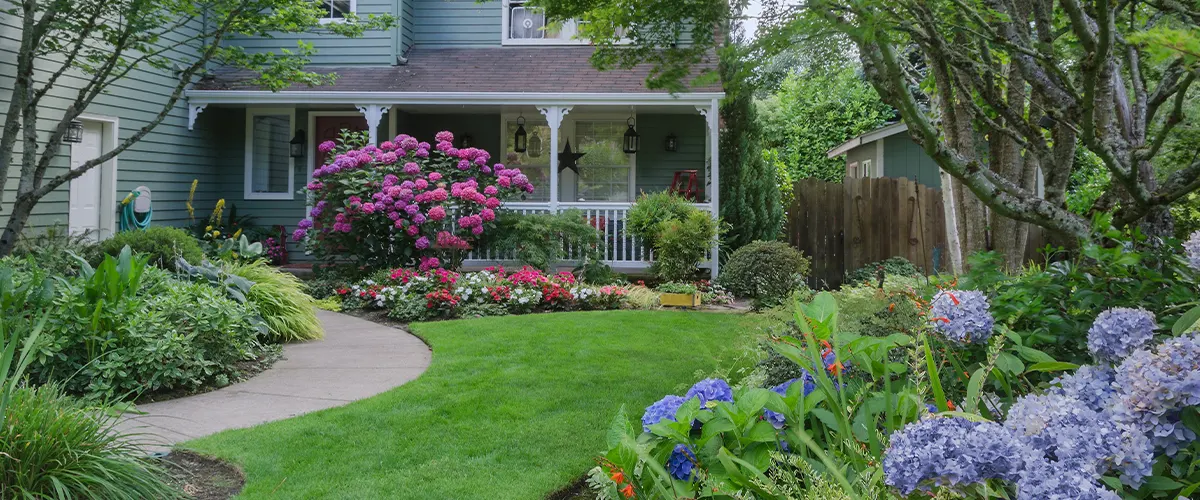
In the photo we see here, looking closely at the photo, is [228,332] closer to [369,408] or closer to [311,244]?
[369,408]

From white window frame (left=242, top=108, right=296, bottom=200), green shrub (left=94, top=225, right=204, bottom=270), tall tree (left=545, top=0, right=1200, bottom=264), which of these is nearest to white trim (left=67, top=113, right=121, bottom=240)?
white window frame (left=242, top=108, right=296, bottom=200)

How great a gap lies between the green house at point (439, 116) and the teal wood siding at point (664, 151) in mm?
17

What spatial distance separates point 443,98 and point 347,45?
98.4 inches

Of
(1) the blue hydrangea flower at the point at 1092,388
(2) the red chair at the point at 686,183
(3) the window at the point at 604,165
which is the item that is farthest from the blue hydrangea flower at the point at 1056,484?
(3) the window at the point at 604,165

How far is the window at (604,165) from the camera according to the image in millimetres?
13656

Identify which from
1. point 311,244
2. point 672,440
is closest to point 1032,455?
point 672,440

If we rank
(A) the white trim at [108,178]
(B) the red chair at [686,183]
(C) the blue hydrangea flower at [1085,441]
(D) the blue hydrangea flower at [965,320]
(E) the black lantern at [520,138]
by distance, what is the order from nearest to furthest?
(C) the blue hydrangea flower at [1085,441] → (D) the blue hydrangea flower at [965,320] → (A) the white trim at [108,178] → (B) the red chair at [686,183] → (E) the black lantern at [520,138]

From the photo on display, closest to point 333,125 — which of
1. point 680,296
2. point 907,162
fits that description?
point 680,296

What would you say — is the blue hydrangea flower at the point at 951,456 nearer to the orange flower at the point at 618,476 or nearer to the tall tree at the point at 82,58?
the orange flower at the point at 618,476

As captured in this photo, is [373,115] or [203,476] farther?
[373,115]

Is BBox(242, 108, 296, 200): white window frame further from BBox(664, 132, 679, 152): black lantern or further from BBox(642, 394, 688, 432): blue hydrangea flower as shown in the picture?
BBox(642, 394, 688, 432): blue hydrangea flower

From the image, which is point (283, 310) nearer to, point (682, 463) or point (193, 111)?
point (682, 463)

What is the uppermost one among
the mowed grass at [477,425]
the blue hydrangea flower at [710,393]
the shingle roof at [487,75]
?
the shingle roof at [487,75]

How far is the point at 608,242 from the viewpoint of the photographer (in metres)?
11.8
